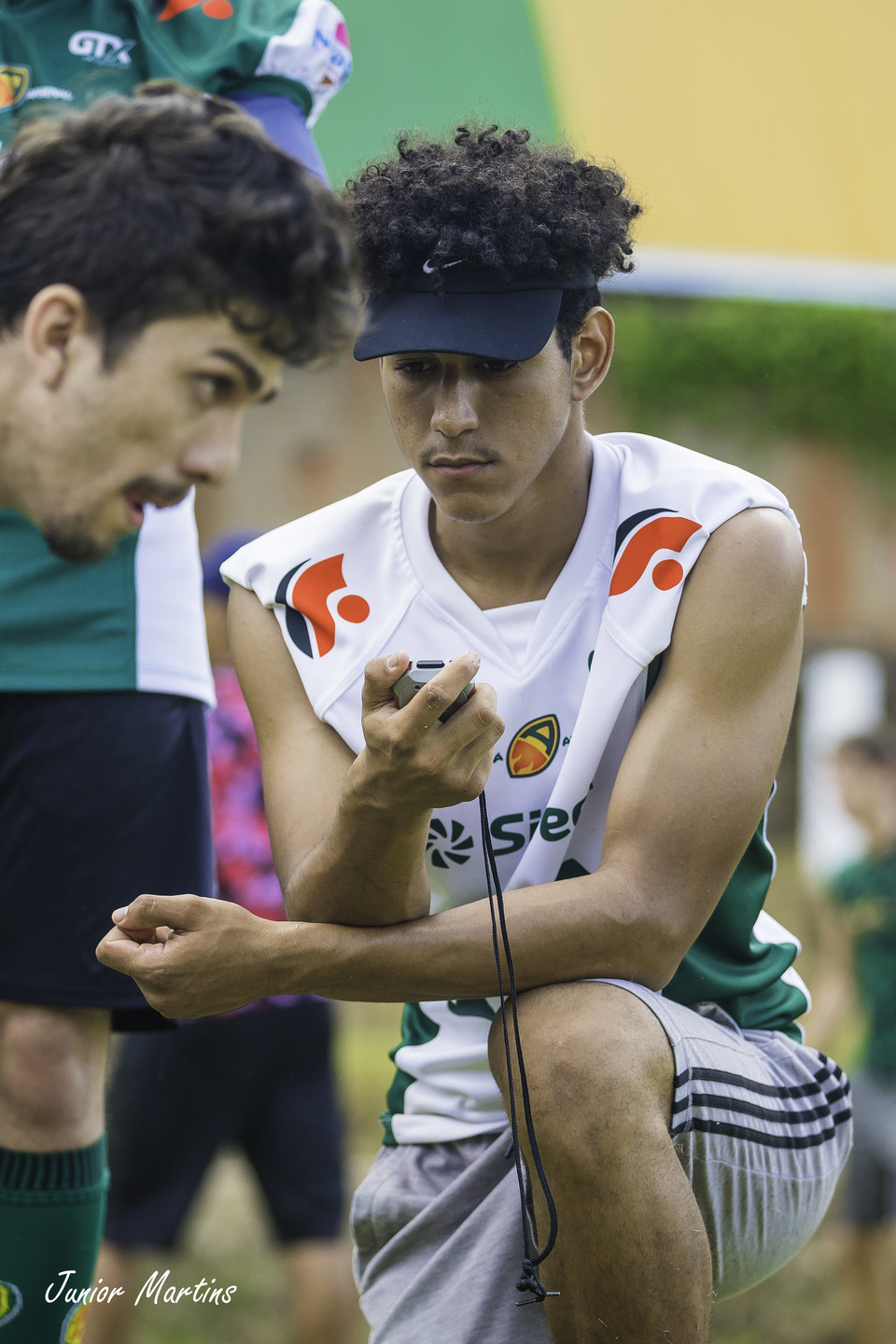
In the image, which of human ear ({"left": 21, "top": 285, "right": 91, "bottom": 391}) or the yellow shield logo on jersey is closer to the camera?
human ear ({"left": 21, "top": 285, "right": 91, "bottom": 391})

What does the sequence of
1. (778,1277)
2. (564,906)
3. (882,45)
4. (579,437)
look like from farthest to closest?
(778,1277), (882,45), (579,437), (564,906)

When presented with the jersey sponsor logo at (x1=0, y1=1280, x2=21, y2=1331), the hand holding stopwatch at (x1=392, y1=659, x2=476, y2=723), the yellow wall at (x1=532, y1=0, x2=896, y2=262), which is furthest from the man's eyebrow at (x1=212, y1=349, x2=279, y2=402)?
the yellow wall at (x1=532, y1=0, x2=896, y2=262)

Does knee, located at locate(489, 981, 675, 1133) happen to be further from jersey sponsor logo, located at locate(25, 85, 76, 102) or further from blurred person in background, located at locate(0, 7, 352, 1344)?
jersey sponsor logo, located at locate(25, 85, 76, 102)

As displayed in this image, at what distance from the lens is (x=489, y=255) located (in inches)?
82.6

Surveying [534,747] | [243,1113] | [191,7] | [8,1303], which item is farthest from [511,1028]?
[243,1113]

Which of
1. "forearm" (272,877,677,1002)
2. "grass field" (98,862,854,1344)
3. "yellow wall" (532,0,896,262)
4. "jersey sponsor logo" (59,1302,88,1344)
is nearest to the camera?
"forearm" (272,877,677,1002)

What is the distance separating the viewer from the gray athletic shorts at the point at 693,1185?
198 cm

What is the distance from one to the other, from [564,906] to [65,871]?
0.72 meters

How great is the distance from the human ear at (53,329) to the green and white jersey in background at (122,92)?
673 millimetres

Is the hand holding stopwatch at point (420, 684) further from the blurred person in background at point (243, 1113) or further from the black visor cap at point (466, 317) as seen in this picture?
the blurred person in background at point (243, 1113)

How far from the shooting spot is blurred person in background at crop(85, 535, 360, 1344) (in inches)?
136

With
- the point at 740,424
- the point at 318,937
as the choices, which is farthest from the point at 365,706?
the point at 740,424

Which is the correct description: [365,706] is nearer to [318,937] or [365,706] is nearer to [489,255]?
[318,937]

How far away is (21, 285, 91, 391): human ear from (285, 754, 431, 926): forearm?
0.66 m
